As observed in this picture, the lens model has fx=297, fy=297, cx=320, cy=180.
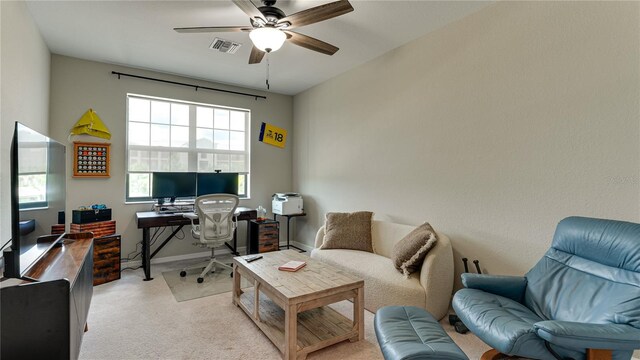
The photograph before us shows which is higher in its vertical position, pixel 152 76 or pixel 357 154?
pixel 152 76

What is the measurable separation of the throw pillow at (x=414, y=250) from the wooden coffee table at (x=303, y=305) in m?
0.56

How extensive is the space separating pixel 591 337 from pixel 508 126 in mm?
1648

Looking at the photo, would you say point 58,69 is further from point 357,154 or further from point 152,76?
point 357,154

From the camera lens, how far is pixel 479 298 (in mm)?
1945

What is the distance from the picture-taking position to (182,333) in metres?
2.37

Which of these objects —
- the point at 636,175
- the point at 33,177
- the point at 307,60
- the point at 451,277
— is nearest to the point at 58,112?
the point at 33,177

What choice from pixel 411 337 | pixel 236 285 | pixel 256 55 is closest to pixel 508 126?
pixel 411 337

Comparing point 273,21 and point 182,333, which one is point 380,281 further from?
point 273,21

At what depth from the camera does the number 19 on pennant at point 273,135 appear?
202 inches

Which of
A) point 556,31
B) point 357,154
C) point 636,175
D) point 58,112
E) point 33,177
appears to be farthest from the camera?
point 357,154

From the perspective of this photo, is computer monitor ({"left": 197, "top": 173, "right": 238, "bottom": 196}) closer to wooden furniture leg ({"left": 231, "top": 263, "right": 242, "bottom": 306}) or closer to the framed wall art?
the framed wall art

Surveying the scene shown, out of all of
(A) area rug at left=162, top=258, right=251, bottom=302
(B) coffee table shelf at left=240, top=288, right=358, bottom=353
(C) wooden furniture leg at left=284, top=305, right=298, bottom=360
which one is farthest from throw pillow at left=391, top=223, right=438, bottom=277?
(A) area rug at left=162, top=258, right=251, bottom=302

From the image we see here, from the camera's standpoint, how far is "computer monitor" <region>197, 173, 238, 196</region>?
14.1 feet

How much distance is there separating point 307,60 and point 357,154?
138 cm
